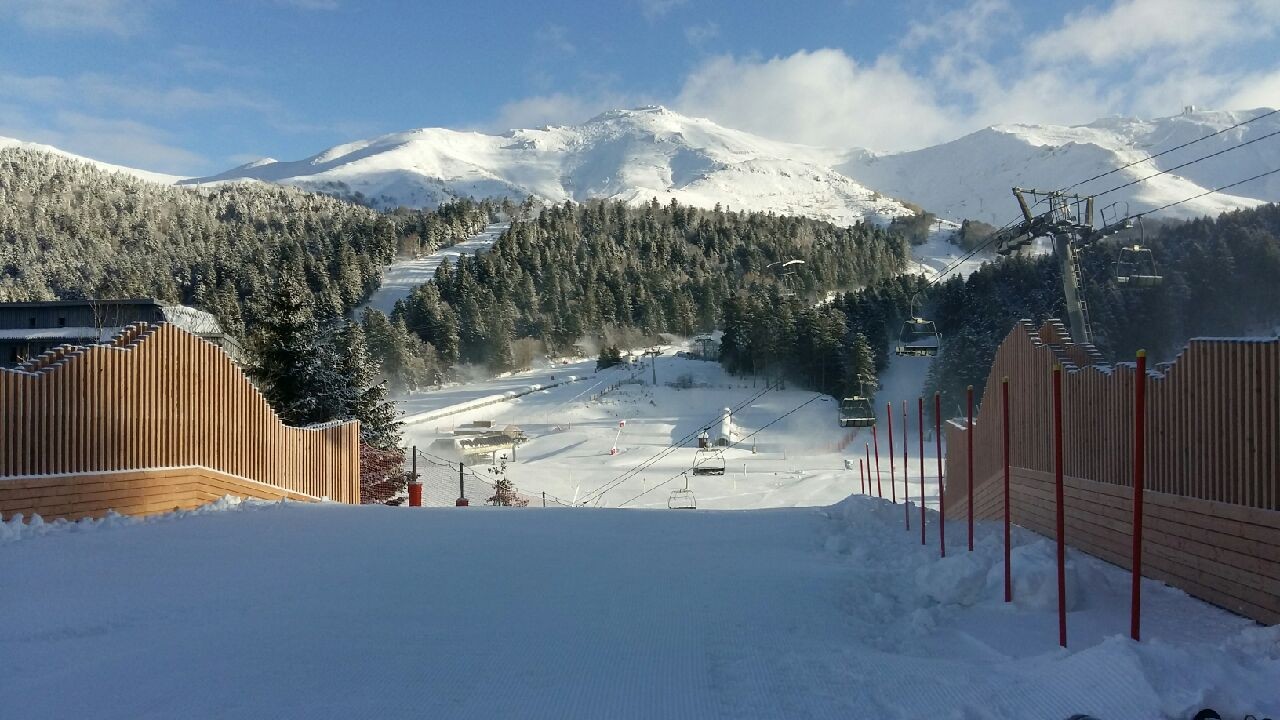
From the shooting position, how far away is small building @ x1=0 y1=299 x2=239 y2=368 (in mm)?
43594

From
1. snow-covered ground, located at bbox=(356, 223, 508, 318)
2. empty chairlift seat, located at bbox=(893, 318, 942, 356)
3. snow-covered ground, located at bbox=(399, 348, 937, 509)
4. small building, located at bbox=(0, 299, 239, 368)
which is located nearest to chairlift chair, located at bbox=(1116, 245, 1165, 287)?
empty chairlift seat, located at bbox=(893, 318, 942, 356)

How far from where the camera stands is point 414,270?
381ft

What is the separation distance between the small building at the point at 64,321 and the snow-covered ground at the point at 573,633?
39292 mm

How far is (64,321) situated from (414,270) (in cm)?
6960

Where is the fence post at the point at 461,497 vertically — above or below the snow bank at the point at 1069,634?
below

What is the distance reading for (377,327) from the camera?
76000 mm

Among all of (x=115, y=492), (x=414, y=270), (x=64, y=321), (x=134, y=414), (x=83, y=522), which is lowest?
(x=83, y=522)

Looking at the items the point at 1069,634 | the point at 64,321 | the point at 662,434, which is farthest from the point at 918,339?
the point at 64,321

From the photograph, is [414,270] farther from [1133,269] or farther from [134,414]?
[1133,269]

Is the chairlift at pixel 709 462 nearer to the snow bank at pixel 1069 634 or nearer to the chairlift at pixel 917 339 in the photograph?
the chairlift at pixel 917 339

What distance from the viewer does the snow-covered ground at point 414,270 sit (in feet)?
336

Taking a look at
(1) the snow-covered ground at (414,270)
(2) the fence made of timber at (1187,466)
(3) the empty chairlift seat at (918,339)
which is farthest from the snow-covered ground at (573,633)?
(1) the snow-covered ground at (414,270)

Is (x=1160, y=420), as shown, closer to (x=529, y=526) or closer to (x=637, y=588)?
(x=637, y=588)

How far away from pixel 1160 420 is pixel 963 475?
8.16m
